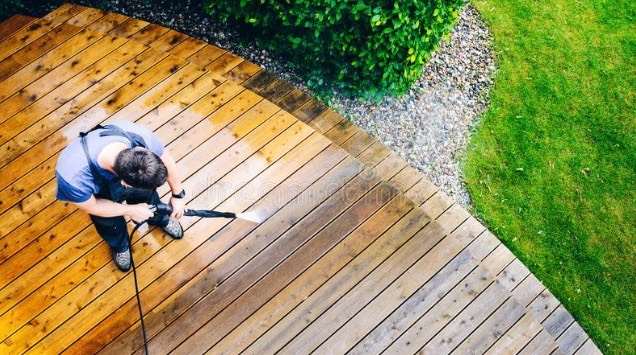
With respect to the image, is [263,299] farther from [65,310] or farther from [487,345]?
[487,345]

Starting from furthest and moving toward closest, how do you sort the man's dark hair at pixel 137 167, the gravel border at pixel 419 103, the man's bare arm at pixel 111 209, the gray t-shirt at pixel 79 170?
1. the gravel border at pixel 419 103
2. the man's bare arm at pixel 111 209
3. the gray t-shirt at pixel 79 170
4. the man's dark hair at pixel 137 167

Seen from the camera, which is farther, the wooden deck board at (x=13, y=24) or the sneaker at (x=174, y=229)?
the wooden deck board at (x=13, y=24)

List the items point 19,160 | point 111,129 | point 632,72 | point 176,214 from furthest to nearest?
point 632,72 < point 19,160 < point 176,214 < point 111,129

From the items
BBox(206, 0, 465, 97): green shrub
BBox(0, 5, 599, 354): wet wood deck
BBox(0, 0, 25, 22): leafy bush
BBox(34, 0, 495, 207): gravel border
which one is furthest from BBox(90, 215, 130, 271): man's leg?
BBox(0, 0, 25, 22): leafy bush

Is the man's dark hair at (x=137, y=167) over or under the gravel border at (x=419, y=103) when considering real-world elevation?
over

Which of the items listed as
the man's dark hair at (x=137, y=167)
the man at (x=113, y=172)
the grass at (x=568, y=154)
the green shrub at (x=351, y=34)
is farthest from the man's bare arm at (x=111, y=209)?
the grass at (x=568, y=154)

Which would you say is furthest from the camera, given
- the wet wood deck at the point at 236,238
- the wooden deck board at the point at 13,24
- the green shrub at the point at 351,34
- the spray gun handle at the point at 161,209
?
the wooden deck board at the point at 13,24

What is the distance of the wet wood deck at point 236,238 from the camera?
4020mm

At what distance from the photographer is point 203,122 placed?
468cm

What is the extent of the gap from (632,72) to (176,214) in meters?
5.93

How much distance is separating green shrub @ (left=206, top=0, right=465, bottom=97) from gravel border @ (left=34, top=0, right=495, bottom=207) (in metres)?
0.18

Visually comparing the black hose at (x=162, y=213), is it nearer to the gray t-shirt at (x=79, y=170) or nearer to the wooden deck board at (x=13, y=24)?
the gray t-shirt at (x=79, y=170)

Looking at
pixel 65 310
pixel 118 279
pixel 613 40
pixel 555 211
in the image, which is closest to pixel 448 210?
pixel 555 211

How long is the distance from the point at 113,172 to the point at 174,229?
3.90ft
